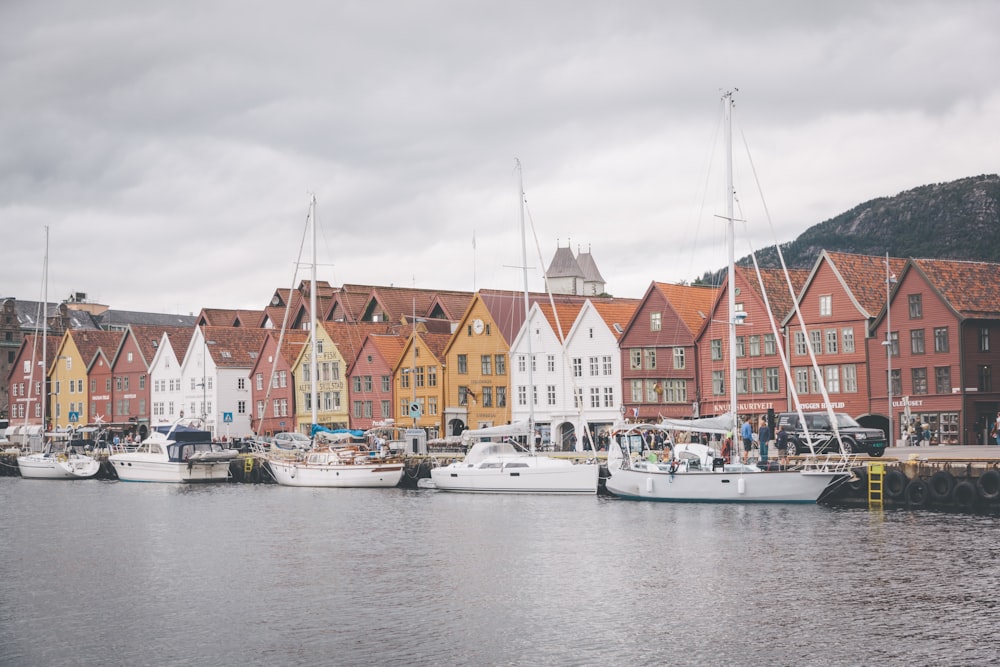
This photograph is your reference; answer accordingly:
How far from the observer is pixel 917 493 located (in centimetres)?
5125

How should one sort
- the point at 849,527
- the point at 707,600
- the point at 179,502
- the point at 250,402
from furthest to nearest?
1. the point at 250,402
2. the point at 179,502
3. the point at 849,527
4. the point at 707,600

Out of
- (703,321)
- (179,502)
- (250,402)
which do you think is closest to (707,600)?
(179,502)

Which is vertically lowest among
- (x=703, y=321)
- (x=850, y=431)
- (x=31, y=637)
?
(x=31, y=637)

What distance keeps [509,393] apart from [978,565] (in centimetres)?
6416

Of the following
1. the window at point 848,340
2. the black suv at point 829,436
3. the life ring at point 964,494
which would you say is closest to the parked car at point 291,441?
the window at point 848,340

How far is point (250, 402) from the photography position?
122m

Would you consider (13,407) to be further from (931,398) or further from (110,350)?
(931,398)

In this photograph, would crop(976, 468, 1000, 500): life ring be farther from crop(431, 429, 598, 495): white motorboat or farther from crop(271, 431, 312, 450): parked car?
crop(271, 431, 312, 450): parked car

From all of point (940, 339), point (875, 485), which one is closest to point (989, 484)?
point (875, 485)

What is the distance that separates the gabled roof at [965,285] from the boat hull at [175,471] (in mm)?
49255

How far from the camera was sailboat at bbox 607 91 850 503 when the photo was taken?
53.1 m

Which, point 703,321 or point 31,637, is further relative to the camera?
point 703,321

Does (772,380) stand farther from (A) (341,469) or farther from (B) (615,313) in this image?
(A) (341,469)

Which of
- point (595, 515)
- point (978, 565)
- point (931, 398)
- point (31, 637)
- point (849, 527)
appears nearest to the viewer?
point (31, 637)
